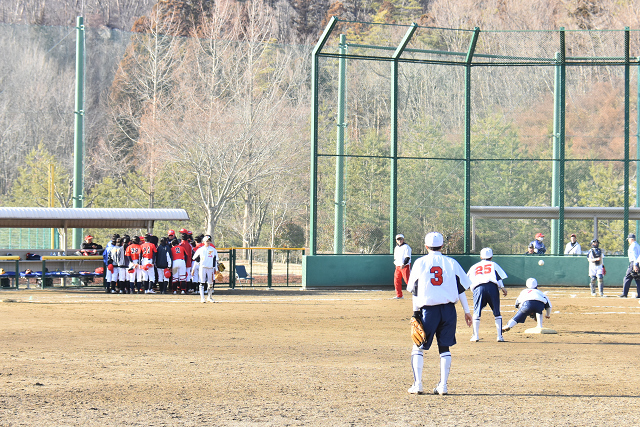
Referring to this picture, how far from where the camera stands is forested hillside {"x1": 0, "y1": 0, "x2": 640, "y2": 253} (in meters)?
37.1

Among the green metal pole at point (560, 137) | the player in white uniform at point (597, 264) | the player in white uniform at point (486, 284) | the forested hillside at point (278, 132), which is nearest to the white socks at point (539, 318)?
the player in white uniform at point (486, 284)

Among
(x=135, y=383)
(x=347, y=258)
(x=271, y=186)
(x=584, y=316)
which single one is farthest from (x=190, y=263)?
(x=271, y=186)

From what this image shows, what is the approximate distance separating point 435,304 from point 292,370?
7.75 feet

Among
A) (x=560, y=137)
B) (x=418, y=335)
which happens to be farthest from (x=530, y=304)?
(x=560, y=137)

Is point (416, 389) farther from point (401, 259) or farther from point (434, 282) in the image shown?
point (401, 259)

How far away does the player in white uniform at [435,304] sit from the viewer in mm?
8273

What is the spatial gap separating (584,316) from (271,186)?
28.9m

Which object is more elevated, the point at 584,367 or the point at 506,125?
the point at 506,125

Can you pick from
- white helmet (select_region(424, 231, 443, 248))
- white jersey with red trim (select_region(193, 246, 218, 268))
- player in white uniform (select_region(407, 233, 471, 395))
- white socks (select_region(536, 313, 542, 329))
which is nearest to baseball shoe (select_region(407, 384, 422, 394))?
player in white uniform (select_region(407, 233, 471, 395))

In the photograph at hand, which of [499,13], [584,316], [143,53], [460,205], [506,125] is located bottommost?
[584,316]

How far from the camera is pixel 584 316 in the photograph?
16734 mm

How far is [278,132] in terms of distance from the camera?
135 ft

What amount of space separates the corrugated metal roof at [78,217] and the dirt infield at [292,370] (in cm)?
627

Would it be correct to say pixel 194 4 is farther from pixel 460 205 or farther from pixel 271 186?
pixel 460 205
